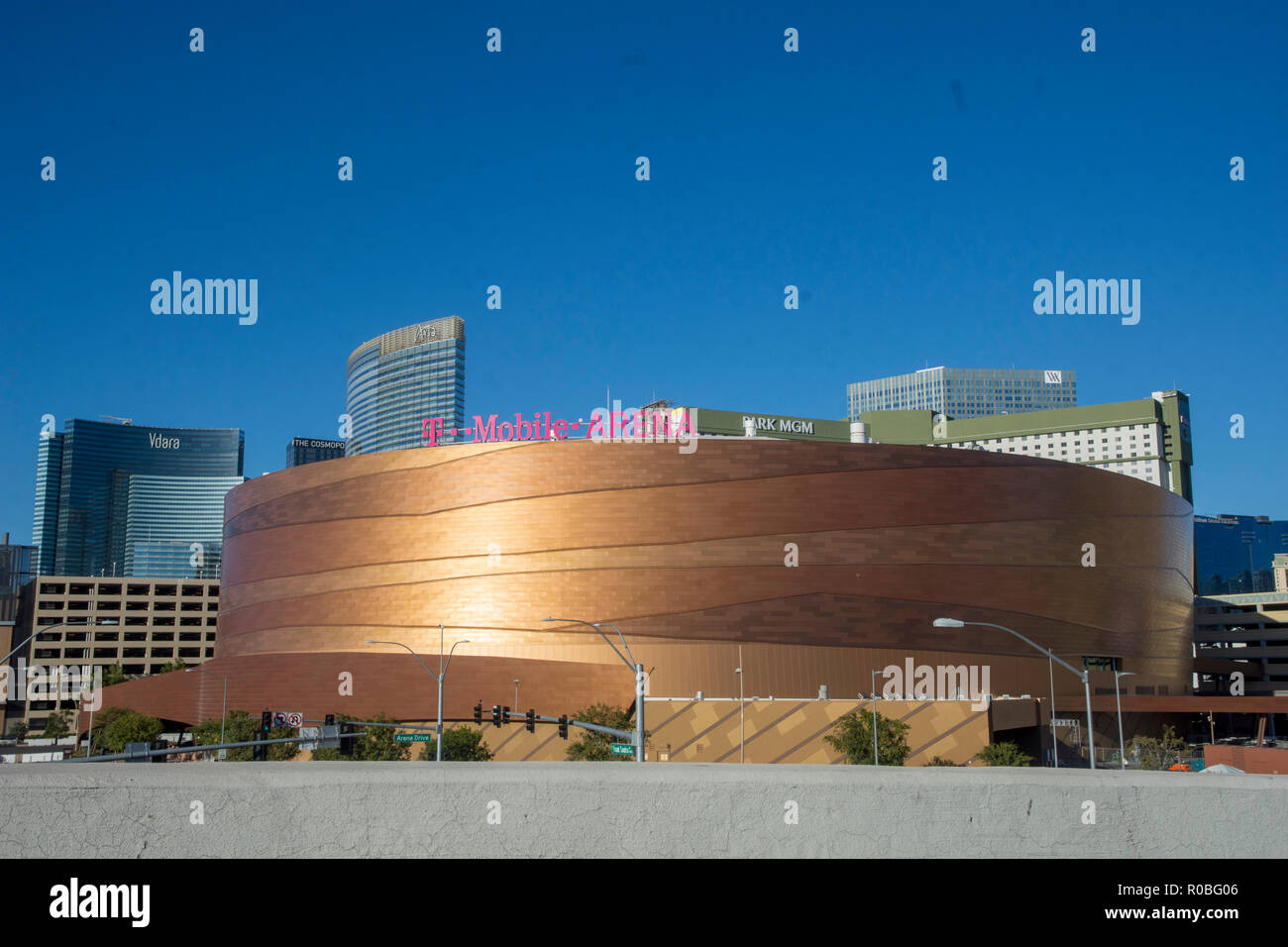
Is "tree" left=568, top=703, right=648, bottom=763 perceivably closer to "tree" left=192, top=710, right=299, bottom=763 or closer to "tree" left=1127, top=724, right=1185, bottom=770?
"tree" left=192, top=710, right=299, bottom=763

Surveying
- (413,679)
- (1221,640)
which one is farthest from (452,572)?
(1221,640)

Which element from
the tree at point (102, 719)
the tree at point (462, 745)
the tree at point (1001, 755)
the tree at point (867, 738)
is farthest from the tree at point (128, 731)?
the tree at point (1001, 755)

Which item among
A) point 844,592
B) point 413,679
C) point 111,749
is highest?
point 844,592

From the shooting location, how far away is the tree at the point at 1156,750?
73125mm

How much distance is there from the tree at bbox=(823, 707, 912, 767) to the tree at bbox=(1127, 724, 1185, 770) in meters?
14.4

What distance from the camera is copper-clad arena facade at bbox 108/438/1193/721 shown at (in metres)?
85.2

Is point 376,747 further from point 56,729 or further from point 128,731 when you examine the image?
point 56,729

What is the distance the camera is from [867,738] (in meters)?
67.7

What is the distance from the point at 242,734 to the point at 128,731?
58.4 feet

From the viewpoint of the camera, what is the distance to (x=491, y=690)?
81625 millimetres

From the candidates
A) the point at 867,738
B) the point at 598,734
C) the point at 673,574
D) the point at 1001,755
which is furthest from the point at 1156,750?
the point at 598,734
